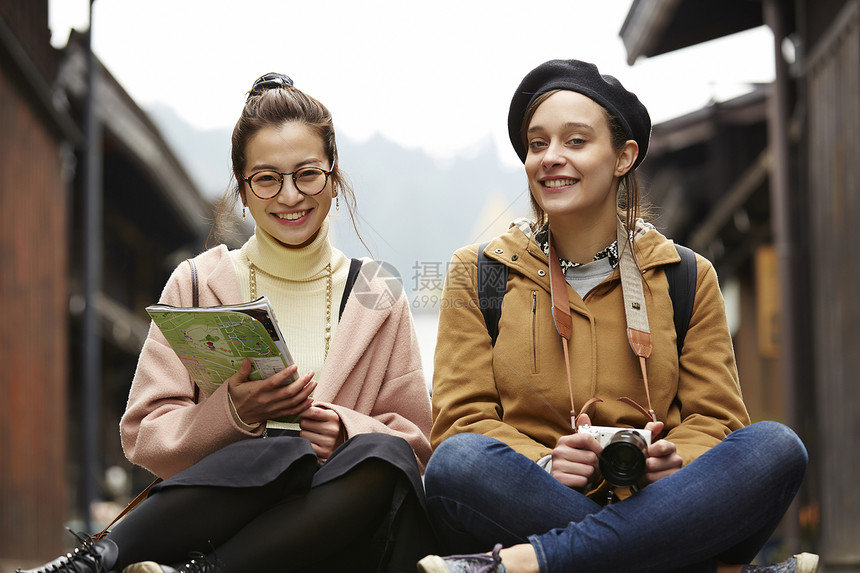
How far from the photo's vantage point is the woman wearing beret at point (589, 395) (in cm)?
225

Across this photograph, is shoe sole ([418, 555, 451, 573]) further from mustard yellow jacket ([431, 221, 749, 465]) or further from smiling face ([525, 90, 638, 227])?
smiling face ([525, 90, 638, 227])

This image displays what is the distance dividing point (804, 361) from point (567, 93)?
5.95m

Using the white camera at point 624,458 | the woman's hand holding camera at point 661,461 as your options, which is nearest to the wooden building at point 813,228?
the woman's hand holding camera at point 661,461

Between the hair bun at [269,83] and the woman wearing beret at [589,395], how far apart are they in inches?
24.7

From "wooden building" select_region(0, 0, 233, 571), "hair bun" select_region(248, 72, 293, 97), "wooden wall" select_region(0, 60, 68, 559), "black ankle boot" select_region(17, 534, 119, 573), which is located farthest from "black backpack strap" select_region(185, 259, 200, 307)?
"wooden wall" select_region(0, 60, 68, 559)

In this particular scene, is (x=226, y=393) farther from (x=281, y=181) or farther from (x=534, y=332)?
(x=534, y=332)

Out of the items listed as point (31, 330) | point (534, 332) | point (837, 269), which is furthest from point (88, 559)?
point (31, 330)

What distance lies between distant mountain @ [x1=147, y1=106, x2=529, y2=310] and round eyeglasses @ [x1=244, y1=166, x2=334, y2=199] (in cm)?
12

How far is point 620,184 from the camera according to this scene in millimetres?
2787

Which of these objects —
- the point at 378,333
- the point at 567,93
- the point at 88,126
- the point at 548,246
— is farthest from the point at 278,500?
the point at 88,126

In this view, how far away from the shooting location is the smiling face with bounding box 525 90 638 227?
2.62 metres

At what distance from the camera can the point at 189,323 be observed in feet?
7.56

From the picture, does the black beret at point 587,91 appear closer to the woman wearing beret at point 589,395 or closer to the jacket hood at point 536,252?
the woman wearing beret at point 589,395

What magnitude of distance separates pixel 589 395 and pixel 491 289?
0.38 m
